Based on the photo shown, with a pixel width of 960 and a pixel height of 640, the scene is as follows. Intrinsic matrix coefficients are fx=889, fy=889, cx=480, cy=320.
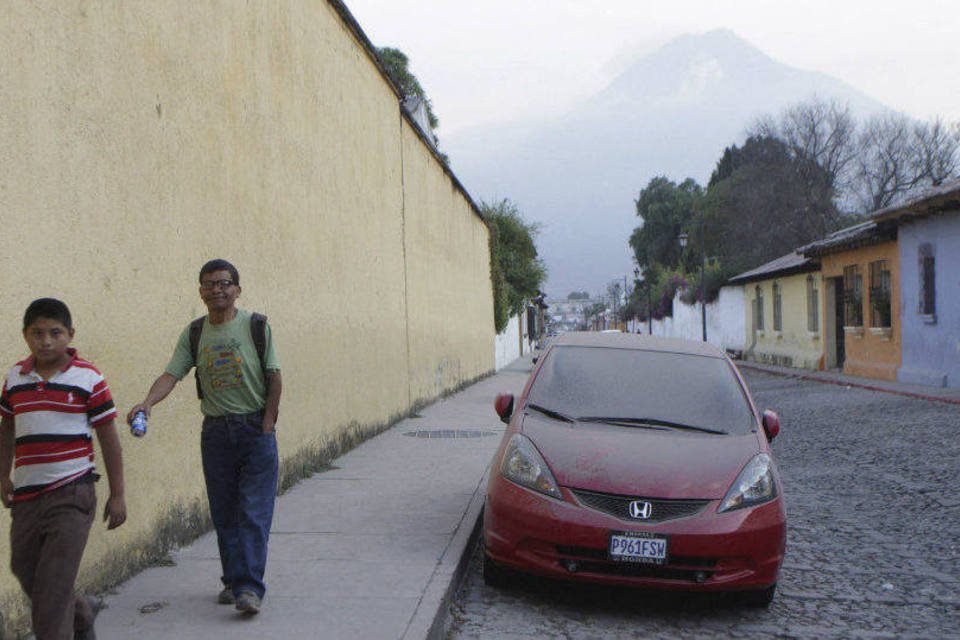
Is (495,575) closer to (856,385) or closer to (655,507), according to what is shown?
(655,507)

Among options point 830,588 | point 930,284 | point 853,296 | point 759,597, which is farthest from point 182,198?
point 853,296

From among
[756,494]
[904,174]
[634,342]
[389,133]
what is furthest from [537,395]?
[904,174]

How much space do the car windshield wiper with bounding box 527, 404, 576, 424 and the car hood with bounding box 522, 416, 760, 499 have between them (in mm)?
109

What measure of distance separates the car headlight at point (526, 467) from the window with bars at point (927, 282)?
1707 centimetres

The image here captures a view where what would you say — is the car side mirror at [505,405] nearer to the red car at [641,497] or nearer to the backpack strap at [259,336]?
the red car at [641,497]

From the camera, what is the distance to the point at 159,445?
531 cm

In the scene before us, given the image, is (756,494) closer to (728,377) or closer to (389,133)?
(728,377)

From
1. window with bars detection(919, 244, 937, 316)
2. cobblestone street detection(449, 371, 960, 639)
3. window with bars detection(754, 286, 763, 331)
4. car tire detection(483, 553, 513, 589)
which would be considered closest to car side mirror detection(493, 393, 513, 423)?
cobblestone street detection(449, 371, 960, 639)

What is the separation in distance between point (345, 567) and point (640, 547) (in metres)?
1.72

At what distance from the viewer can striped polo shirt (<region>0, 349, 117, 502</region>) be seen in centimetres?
324

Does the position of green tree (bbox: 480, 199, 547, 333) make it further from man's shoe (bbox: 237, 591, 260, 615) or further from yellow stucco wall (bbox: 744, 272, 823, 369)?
man's shoe (bbox: 237, 591, 260, 615)

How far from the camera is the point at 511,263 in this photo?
115 ft

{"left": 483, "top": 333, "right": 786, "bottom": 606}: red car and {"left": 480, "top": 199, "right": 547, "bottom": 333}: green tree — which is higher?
{"left": 480, "top": 199, "right": 547, "bottom": 333}: green tree

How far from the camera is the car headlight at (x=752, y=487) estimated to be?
4805 mm
